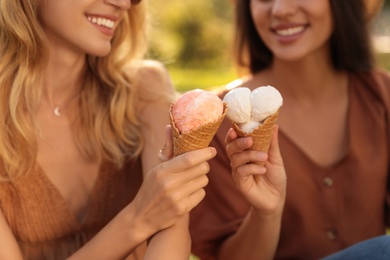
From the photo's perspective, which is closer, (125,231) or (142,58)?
(125,231)

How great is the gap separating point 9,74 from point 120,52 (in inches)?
20.3

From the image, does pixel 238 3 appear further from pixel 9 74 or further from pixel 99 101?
pixel 9 74

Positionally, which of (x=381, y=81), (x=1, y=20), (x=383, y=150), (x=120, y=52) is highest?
(x=1, y=20)

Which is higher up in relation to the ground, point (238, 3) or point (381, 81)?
point (238, 3)

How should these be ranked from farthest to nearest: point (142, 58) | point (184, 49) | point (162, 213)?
point (184, 49) → point (142, 58) → point (162, 213)

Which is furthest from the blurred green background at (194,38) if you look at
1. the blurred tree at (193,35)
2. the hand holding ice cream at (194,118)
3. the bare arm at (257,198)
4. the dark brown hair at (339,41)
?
the hand holding ice cream at (194,118)

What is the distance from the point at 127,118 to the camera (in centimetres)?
292

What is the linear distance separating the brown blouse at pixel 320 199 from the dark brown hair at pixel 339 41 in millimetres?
288

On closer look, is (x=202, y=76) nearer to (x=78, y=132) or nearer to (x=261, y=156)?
(x=78, y=132)

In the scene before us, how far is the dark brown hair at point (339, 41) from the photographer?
10.2 feet

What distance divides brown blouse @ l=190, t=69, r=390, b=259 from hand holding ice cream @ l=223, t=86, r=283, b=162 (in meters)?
0.83

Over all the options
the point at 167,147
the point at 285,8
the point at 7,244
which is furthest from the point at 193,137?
the point at 285,8

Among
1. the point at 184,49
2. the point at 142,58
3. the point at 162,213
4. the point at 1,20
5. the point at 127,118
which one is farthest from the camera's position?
the point at 184,49

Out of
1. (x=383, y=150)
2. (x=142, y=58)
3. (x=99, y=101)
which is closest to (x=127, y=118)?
(x=99, y=101)
